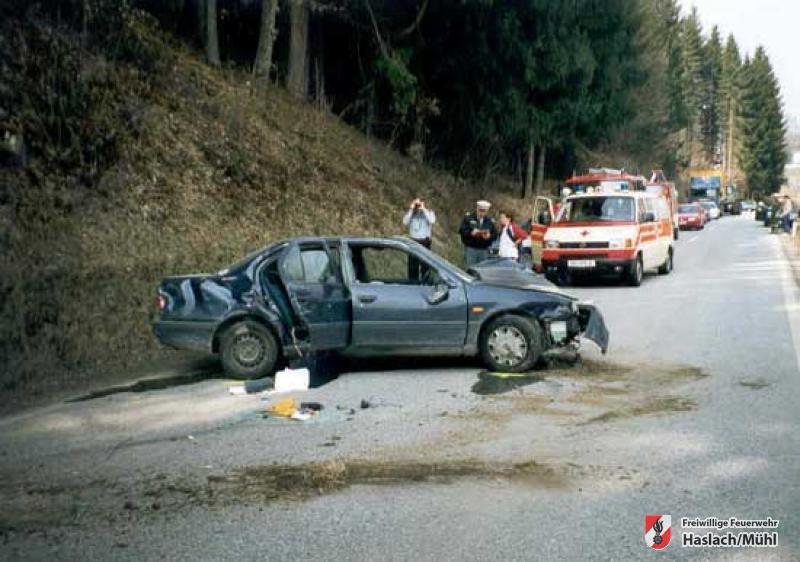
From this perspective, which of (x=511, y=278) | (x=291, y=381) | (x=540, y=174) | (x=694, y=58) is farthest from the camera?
(x=694, y=58)

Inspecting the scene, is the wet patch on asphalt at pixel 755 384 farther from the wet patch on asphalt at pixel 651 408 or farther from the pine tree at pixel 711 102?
the pine tree at pixel 711 102

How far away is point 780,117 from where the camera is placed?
381ft

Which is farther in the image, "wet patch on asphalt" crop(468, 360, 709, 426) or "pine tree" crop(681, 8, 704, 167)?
"pine tree" crop(681, 8, 704, 167)

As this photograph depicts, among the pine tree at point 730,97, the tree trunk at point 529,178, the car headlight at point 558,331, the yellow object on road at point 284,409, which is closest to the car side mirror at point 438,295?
the car headlight at point 558,331

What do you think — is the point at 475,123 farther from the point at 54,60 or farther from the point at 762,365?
the point at 762,365

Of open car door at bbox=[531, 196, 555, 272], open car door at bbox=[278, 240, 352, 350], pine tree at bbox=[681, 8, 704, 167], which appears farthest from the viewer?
pine tree at bbox=[681, 8, 704, 167]

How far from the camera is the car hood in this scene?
372 inches

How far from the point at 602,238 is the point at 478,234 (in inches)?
151

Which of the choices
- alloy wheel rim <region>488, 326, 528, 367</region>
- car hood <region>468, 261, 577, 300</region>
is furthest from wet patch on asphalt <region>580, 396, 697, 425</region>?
car hood <region>468, 261, 577, 300</region>

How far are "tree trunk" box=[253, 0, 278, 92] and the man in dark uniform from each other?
25.3ft

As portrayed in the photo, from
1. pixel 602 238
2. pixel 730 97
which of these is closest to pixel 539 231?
pixel 602 238

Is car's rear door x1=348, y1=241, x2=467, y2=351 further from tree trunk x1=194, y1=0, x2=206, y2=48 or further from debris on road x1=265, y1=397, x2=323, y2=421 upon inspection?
tree trunk x1=194, y1=0, x2=206, y2=48

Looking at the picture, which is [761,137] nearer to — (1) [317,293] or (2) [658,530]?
(1) [317,293]

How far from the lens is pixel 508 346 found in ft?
29.9
